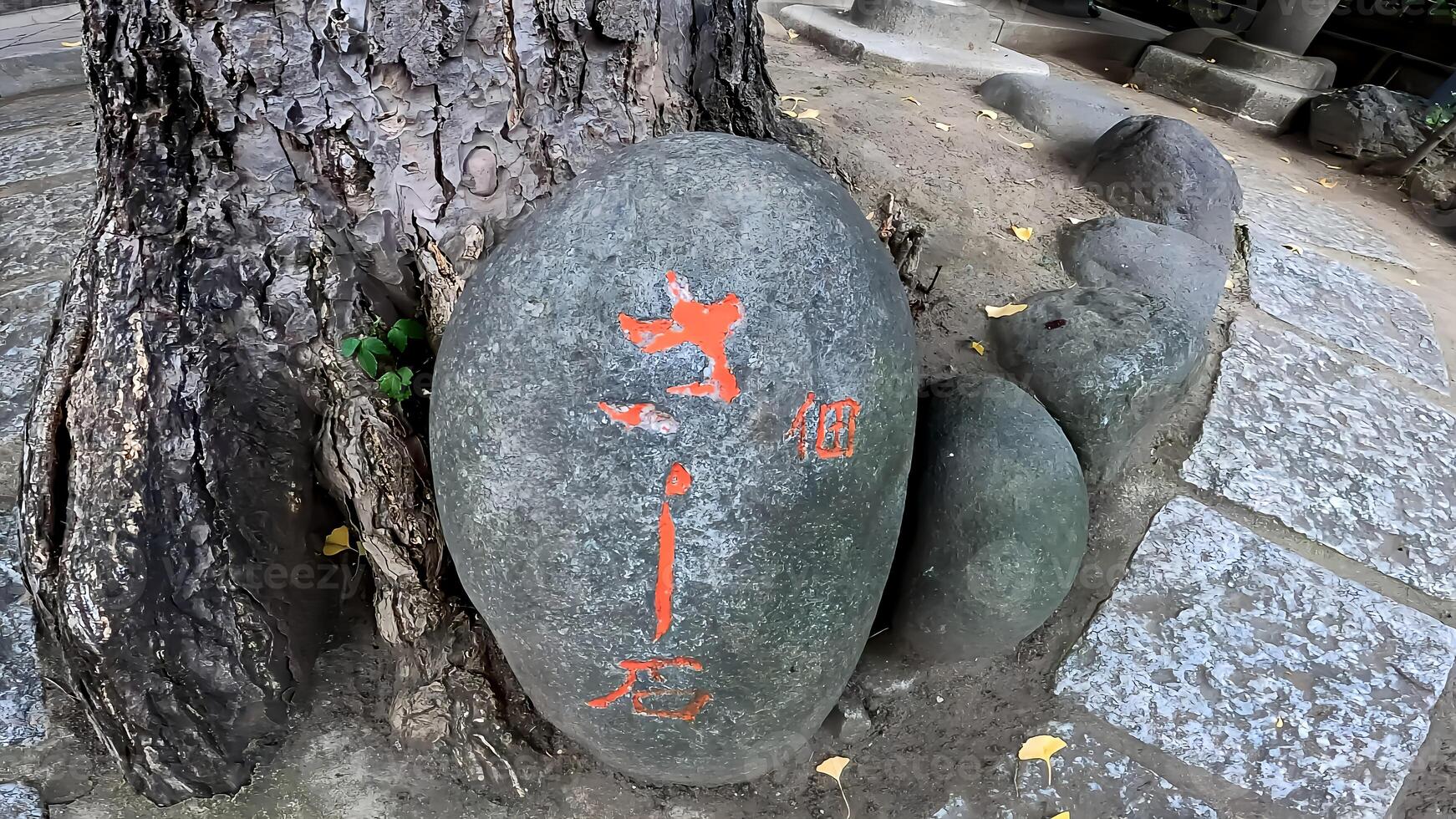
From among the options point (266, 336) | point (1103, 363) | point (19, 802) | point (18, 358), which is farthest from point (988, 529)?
point (18, 358)

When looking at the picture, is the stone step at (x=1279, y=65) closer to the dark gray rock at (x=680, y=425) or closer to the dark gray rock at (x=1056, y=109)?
the dark gray rock at (x=1056, y=109)

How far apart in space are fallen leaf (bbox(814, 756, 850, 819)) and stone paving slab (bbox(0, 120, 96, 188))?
12.2 ft

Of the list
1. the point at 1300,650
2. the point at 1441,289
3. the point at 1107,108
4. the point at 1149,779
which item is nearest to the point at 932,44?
the point at 1107,108

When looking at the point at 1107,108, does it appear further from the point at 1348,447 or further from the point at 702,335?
the point at 702,335

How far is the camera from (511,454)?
4.67 ft

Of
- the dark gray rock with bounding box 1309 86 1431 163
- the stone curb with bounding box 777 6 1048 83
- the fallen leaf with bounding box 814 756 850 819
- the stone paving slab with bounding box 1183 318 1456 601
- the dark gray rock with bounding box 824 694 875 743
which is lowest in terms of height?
the fallen leaf with bounding box 814 756 850 819

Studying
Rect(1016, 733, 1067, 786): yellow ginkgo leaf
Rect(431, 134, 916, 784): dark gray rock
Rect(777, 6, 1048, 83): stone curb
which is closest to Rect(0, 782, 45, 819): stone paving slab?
Rect(431, 134, 916, 784): dark gray rock

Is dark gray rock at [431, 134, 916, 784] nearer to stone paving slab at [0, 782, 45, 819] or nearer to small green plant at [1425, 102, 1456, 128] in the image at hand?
stone paving slab at [0, 782, 45, 819]

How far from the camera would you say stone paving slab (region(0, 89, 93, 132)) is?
3.86m

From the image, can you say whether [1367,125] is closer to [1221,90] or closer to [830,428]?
[1221,90]

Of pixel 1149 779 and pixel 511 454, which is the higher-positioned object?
pixel 511 454

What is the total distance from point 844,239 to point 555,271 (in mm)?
502

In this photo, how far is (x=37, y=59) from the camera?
426cm

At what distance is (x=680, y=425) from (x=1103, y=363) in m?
1.60
